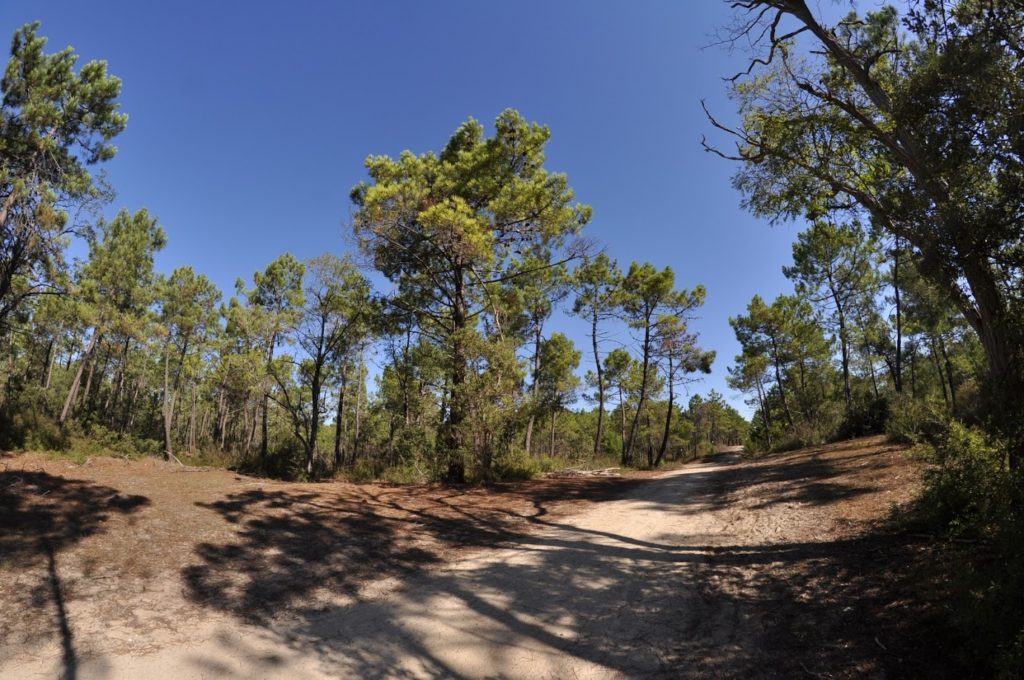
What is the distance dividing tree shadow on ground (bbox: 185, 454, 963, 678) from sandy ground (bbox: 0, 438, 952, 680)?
2 cm

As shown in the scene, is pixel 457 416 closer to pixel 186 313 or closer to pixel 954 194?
pixel 954 194

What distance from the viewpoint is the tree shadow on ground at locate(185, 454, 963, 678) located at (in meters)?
3.37

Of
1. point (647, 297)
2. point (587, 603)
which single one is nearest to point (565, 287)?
point (647, 297)

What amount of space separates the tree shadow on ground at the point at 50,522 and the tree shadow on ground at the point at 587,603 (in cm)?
101

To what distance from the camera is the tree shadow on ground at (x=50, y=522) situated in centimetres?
390

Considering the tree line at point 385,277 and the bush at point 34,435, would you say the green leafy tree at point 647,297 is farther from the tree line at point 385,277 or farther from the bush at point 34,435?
the bush at point 34,435

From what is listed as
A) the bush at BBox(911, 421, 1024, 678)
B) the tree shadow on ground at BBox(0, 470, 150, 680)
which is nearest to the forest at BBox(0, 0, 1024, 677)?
the bush at BBox(911, 421, 1024, 678)

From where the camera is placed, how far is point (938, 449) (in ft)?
17.8

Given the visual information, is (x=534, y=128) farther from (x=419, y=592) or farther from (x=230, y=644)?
(x=230, y=644)

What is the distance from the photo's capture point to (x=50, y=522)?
5.71 meters

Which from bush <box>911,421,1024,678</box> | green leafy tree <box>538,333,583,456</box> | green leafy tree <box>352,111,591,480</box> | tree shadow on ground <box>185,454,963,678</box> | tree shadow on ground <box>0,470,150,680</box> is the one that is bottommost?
tree shadow on ground <box>185,454,963,678</box>

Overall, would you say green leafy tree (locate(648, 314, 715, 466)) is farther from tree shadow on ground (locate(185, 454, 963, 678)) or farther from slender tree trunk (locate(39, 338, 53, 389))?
slender tree trunk (locate(39, 338, 53, 389))

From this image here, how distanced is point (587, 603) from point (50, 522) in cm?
637

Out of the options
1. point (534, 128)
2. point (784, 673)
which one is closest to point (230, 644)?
point (784, 673)
